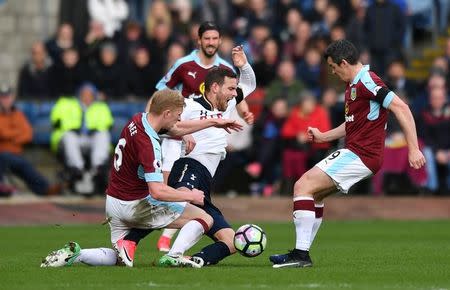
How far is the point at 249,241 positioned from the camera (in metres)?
12.4

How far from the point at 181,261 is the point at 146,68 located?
12318 mm

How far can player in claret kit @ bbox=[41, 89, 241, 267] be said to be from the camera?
38.9 ft

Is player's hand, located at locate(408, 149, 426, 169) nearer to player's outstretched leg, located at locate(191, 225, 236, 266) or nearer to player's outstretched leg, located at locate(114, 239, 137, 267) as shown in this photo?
player's outstretched leg, located at locate(191, 225, 236, 266)

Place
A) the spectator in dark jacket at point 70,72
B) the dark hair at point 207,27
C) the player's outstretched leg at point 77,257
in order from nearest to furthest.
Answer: the player's outstretched leg at point 77,257 → the dark hair at point 207,27 → the spectator in dark jacket at point 70,72

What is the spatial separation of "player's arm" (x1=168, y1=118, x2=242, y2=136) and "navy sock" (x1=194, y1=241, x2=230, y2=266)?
1077 mm

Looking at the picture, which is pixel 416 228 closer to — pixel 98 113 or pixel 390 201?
pixel 390 201

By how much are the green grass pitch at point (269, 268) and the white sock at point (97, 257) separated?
2.9 inches

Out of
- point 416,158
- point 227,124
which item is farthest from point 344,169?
point 227,124

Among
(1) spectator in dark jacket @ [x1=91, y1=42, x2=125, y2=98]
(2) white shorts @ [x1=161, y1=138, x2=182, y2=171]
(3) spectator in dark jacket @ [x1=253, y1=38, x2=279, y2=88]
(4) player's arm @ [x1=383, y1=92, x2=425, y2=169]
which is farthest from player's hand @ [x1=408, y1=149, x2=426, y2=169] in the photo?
(1) spectator in dark jacket @ [x1=91, y1=42, x2=125, y2=98]

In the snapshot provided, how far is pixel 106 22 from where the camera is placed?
25.9 meters

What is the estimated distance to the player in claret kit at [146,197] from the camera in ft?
38.9

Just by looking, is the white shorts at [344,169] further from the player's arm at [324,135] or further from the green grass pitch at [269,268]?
the green grass pitch at [269,268]

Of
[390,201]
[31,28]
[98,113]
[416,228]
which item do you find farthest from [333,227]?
[31,28]

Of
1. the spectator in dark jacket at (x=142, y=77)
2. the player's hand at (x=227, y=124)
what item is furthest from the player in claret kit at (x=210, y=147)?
the spectator in dark jacket at (x=142, y=77)
